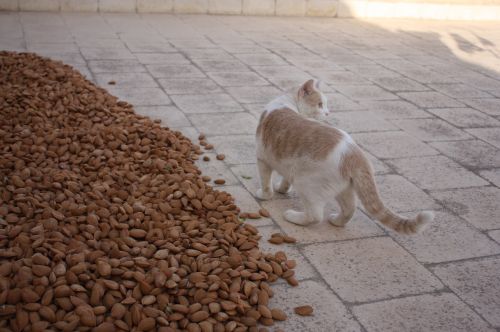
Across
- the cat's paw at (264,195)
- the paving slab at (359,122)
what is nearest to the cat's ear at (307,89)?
the cat's paw at (264,195)

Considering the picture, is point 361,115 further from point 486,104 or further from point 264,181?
point 264,181

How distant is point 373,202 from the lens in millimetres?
2979

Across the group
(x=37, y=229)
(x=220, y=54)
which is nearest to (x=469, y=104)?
(x=220, y=54)

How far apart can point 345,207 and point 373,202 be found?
0.99 feet

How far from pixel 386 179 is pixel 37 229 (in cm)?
245

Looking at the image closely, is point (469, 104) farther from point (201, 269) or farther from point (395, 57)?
point (201, 269)

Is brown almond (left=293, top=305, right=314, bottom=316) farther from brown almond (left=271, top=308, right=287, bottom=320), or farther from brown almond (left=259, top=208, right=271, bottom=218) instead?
brown almond (left=259, top=208, right=271, bottom=218)

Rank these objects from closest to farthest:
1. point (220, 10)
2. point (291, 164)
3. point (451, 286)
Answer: point (451, 286) < point (291, 164) < point (220, 10)

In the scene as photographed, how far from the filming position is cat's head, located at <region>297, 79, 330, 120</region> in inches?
146

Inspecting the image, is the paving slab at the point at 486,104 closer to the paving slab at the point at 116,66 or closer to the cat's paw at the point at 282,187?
the cat's paw at the point at 282,187

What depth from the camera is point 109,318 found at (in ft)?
7.61

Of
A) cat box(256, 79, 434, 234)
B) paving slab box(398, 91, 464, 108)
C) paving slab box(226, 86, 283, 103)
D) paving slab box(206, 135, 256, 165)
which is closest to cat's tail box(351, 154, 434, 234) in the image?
cat box(256, 79, 434, 234)

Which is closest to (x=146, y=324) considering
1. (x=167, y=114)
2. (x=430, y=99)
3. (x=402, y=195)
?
(x=402, y=195)

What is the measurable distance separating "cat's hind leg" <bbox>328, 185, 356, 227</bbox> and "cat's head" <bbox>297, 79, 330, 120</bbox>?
73cm
